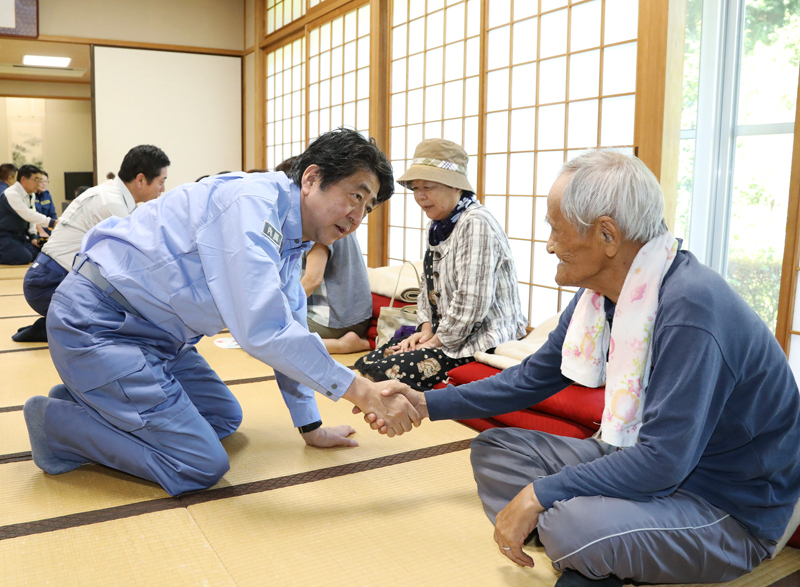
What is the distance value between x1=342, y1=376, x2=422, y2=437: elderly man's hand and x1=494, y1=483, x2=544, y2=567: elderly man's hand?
45 cm

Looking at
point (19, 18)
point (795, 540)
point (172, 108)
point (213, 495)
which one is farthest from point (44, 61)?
point (795, 540)

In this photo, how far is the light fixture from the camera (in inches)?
421

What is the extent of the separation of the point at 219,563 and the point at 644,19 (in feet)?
9.74

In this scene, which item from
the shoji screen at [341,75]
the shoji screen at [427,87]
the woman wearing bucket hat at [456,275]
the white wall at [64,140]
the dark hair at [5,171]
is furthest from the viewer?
the white wall at [64,140]

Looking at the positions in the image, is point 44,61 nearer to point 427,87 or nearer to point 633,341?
point 427,87

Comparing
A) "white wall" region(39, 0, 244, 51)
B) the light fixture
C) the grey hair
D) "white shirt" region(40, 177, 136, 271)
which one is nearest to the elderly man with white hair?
the grey hair

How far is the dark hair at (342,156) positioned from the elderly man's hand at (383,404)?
1.86ft

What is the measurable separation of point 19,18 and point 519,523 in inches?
302

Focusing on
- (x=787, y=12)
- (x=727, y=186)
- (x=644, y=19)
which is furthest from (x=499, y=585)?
(x=787, y=12)

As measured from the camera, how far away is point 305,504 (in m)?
1.82

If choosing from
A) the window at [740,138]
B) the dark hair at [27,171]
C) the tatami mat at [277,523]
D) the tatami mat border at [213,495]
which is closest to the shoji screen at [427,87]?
the window at [740,138]

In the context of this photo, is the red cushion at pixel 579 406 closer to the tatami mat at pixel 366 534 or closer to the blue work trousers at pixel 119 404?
the tatami mat at pixel 366 534

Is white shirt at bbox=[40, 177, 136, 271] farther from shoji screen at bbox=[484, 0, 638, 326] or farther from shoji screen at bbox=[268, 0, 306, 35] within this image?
shoji screen at bbox=[268, 0, 306, 35]

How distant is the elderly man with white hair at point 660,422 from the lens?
1240 mm
